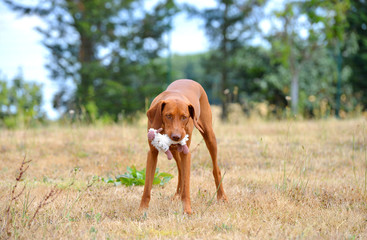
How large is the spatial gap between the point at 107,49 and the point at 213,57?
5329 mm

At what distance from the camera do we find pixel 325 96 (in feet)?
60.5

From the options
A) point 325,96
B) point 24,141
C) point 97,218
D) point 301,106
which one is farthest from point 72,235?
point 325,96

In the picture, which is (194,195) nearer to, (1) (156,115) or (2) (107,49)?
(1) (156,115)

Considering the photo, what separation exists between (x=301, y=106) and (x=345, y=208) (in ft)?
46.4

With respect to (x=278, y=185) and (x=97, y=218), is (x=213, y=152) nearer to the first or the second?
(x=278, y=185)

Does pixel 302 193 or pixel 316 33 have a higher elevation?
pixel 316 33

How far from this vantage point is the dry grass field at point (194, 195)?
3246mm

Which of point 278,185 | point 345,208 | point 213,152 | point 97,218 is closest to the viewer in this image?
point 97,218

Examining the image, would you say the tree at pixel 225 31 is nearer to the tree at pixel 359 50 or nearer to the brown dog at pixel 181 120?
the tree at pixel 359 50

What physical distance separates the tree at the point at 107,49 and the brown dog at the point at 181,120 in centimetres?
1096

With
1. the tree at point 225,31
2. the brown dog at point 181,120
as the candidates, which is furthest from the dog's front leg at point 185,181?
the tree at point 225,31

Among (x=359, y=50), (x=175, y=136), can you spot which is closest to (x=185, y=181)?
(x=175, y=136)

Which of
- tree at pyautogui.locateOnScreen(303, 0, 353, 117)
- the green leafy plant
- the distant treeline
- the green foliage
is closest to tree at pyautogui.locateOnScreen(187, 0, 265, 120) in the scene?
the distant treeline

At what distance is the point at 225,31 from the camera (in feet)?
59.5
